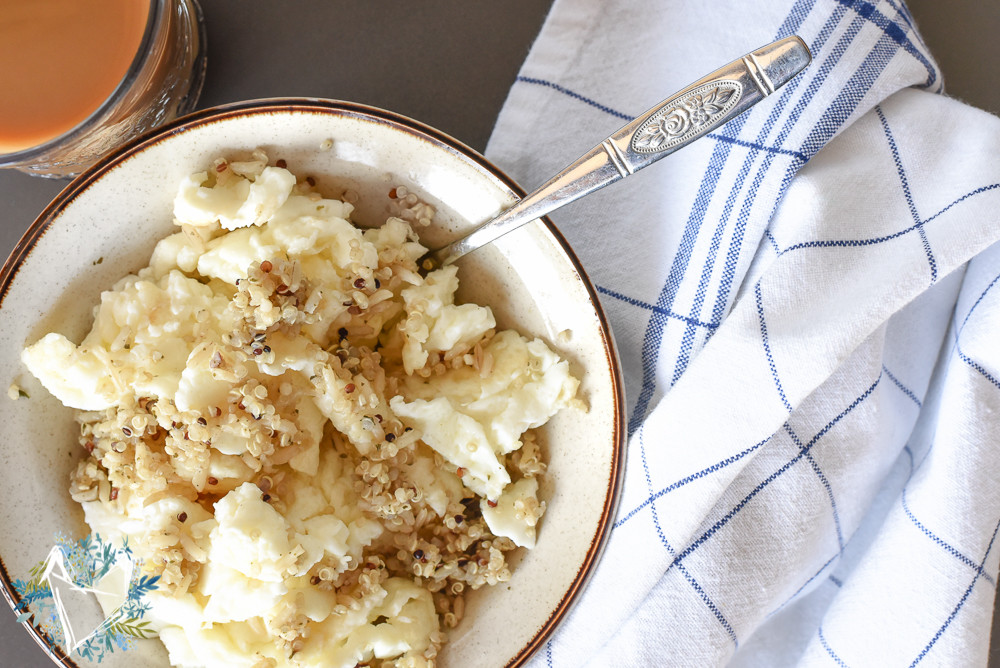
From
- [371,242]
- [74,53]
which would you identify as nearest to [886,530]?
[371,242]

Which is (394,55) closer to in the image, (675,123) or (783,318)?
(675,123)

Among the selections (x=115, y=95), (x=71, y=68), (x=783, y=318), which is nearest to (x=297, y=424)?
(x=115, y=95)

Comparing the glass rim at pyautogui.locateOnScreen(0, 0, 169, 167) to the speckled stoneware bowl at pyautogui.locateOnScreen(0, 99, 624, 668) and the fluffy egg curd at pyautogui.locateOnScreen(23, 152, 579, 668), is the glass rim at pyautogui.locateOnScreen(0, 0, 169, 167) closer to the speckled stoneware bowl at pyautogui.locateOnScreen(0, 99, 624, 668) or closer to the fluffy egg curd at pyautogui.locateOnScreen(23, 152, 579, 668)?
the speckled stoneware bowl at pyautogui.locateOnScreen(0, 99, 624, 668)

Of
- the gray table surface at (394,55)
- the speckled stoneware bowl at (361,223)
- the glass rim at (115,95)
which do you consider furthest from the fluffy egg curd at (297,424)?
the gray table surface at (394,55)

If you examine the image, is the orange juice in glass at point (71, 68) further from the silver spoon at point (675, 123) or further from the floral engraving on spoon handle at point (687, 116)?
the floral engraving on spoon handle at point (687, 116)

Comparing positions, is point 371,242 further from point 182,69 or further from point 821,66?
point 821,66

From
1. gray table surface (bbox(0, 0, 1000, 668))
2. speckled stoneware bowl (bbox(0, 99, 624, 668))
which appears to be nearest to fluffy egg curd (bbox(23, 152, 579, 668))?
speckled stoneware bowl (bbox(0, 99, 624, 668))
